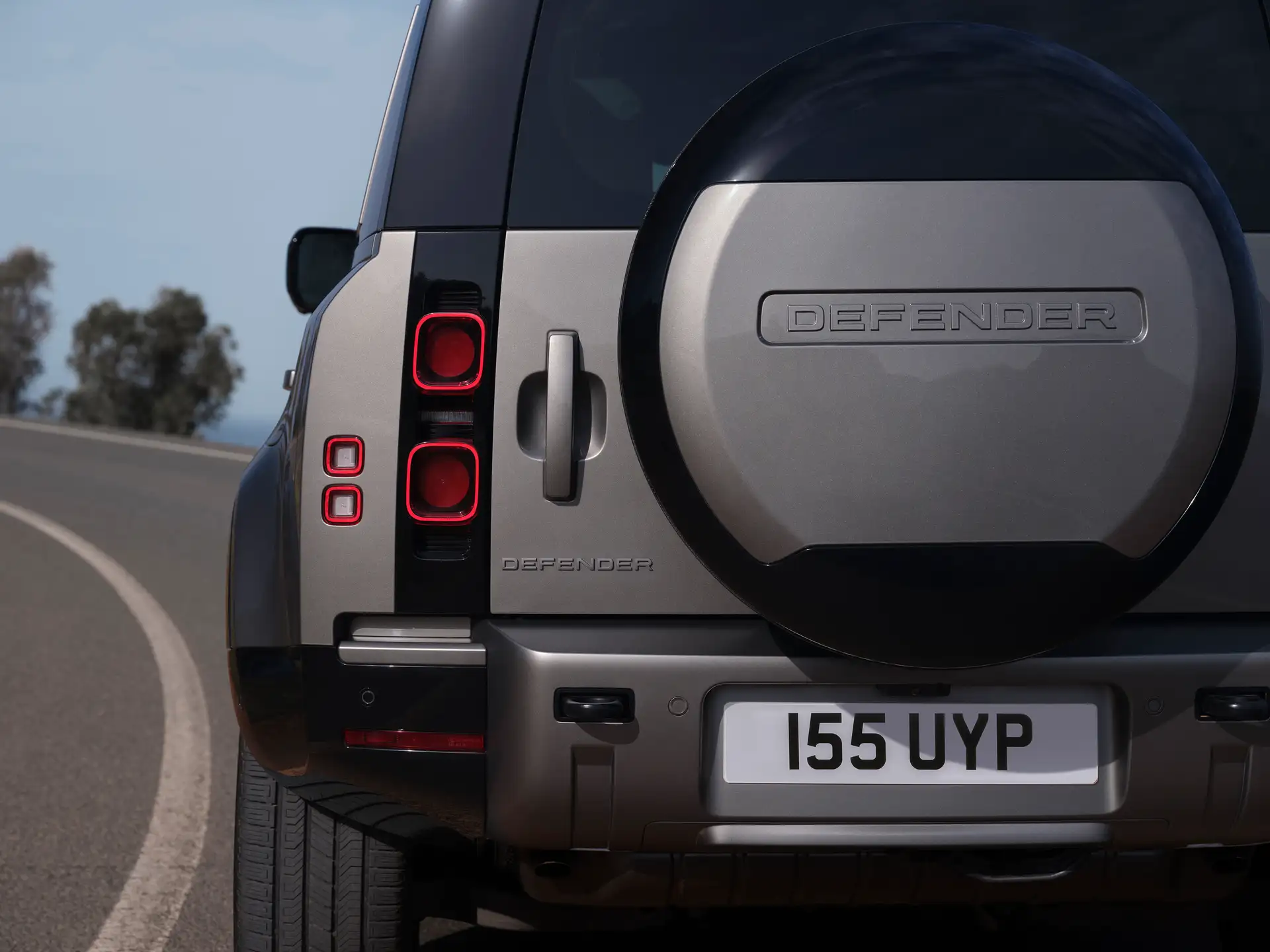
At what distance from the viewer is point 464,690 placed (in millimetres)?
2412

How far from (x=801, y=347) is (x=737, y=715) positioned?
58 cm

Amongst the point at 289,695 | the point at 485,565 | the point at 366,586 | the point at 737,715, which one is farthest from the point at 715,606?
the point at 289,695

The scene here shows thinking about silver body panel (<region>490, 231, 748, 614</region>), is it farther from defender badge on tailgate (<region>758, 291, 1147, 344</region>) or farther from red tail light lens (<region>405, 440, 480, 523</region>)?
defender badge on tailgate (<region>758, 291, 1147, 344</region>)

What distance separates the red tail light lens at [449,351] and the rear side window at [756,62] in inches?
8.9

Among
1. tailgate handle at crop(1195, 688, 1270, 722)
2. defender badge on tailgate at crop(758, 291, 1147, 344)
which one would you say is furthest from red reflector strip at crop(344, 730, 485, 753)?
tailgate handle at crop(1195, 688, 1270, 722)

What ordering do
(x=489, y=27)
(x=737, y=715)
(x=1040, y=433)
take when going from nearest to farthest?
(x=1040, y=433)
(x=737, y=715)
(x=489, y=27)

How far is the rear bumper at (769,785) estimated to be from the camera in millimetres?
2365

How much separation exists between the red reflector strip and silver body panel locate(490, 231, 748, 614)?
8.1 inches

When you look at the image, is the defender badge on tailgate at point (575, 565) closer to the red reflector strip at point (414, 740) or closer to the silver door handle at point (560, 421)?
the silver door handle at point (560, 421)

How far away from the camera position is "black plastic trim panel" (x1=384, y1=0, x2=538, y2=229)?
2.48 m

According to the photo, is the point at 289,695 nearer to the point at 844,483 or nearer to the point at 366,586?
the point at 366,586

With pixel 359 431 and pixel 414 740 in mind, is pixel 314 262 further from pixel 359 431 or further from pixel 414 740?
pixel 414 740

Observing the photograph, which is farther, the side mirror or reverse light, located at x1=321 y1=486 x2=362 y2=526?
the side mirror

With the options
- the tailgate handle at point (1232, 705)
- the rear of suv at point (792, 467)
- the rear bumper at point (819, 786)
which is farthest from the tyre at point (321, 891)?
the tailgate handle at point (1232, 705)
